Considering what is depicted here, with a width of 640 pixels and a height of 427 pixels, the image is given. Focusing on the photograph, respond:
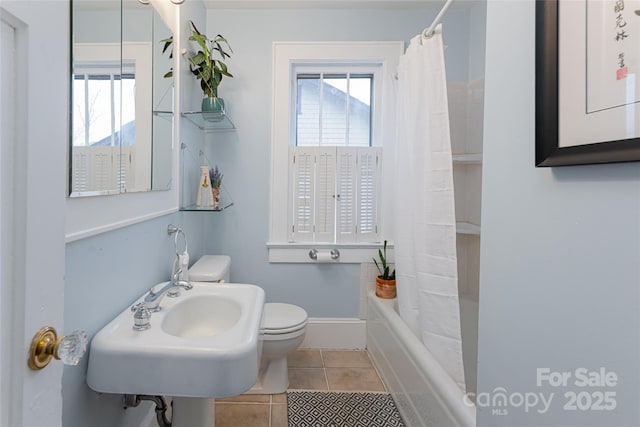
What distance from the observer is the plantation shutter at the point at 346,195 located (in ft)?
7.06

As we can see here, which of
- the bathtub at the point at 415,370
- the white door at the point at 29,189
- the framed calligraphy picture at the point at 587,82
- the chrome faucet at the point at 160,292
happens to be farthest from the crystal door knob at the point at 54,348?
the bathtub at the point at 415,370

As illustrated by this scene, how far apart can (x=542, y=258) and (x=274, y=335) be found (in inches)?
52.8

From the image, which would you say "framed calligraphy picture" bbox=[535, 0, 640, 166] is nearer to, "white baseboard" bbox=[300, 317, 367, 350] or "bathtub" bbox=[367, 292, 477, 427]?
"bathtub" bbox=[367, 292, 477, 427]

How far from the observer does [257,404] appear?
164cm

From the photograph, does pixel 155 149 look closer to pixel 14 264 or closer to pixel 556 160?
pixel 14 264

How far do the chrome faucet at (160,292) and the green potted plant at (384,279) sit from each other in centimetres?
123

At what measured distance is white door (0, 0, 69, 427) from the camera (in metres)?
0.42

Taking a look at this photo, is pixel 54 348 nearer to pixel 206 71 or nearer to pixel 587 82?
pixel 587 82

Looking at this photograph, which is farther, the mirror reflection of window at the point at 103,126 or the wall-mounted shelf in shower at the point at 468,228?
the wall-mounted shelf in shower at the point at 468,228

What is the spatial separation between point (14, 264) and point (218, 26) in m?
2.14

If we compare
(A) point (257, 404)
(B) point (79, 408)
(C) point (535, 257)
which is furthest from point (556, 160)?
(A) point (257, 404)

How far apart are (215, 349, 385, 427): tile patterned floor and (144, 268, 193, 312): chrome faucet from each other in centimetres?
75

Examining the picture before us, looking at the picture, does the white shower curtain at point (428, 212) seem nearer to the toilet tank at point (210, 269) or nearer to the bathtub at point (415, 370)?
the bathtub at point (415, 370)

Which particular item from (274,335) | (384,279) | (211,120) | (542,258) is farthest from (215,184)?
(542,258)
